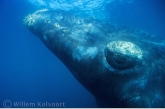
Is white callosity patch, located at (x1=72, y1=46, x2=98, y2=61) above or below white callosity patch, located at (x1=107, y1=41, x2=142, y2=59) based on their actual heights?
above

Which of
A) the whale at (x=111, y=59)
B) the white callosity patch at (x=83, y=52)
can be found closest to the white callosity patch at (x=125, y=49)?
the whale at (x=111, y=59)

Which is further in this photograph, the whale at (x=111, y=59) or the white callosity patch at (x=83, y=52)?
the white callosity patch at (x=83, y=52)

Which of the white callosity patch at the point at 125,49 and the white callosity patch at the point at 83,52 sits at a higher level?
the white callosity patch at the point at 83,52

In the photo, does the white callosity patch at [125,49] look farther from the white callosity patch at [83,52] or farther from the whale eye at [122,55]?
the white callosity patch at [83,52]

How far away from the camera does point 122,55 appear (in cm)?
462

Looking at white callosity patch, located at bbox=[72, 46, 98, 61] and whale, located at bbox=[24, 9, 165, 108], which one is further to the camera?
white callosity patch, located at bbox=[72, 46, 98, 61]

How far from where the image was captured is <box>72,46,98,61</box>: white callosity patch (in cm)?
521

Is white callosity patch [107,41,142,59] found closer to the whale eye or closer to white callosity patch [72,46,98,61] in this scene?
the whale eye

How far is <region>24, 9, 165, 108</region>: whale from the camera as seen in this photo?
4.61 metres

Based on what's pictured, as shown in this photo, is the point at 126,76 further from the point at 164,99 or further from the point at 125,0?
the point at 125,0

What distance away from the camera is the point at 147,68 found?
4758mm

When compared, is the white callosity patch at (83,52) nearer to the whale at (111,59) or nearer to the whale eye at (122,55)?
the whale at (111,59)

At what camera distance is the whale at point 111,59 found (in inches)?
181

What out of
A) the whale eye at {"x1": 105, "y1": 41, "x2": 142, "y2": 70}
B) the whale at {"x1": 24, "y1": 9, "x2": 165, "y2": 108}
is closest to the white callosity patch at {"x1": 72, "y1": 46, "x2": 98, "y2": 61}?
the whale at {"x1": 24, "y1": 9, "x2": 165, "y2": 108}
